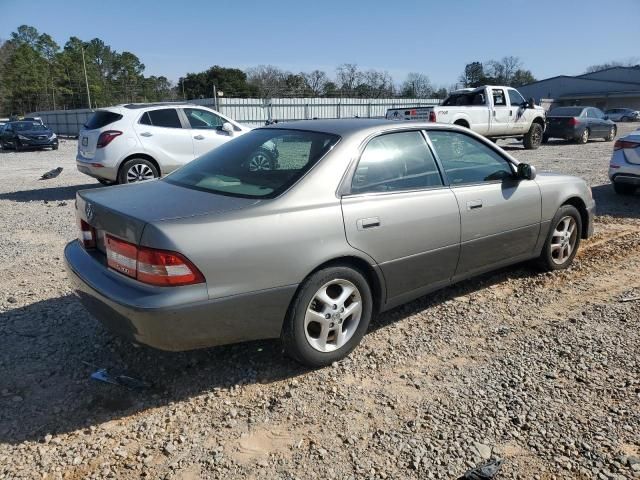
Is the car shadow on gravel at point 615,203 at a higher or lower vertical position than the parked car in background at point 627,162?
lower

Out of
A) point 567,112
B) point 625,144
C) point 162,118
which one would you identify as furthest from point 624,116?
point 162,118

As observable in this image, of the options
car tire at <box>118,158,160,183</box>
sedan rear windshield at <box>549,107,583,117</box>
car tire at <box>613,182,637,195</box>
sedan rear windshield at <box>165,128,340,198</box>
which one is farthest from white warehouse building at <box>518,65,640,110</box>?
sedan rear windshield at <box>165,128,340,198</box>

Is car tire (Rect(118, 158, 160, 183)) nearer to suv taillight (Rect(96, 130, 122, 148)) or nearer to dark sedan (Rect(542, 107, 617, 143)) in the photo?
suv taillight (Rect(96, 130, 122, 148))

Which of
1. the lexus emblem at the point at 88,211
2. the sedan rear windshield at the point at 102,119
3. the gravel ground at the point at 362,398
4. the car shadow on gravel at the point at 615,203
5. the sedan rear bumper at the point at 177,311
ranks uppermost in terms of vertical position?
the sedan rear windshield at the point at 102,119

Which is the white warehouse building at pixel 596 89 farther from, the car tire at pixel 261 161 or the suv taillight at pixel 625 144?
the car tire at pixel 261 161

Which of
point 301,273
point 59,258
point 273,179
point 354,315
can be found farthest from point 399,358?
point 59,258

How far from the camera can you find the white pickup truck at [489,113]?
14492 millimetres

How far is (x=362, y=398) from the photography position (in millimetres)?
2943

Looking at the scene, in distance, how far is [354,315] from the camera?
3.30 meters

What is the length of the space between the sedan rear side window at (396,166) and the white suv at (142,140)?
20.8ft

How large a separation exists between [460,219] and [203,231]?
2.02 meters

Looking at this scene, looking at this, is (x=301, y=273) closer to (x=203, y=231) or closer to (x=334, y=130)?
(x=203, y=231)

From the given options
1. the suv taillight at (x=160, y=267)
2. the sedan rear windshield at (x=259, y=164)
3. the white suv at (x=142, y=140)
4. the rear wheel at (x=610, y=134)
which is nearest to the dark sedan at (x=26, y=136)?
the white suv at (x=142, y=140)

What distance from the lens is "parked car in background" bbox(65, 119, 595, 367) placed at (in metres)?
2.66
